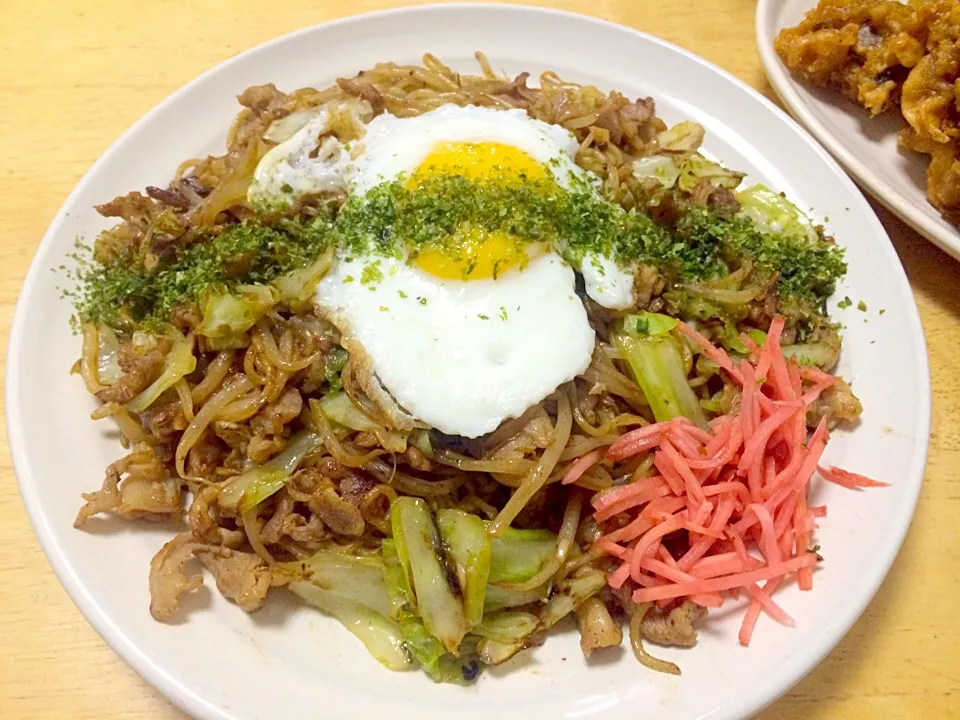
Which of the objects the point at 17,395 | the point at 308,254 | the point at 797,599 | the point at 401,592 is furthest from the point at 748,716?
the point at 17,395

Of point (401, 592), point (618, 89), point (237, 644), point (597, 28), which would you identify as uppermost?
point (597, 28)

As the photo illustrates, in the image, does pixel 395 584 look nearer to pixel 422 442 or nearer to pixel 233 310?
pixel 422 442

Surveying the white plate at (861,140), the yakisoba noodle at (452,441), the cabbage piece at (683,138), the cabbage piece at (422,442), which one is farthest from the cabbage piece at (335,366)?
the white plate at (861,140)

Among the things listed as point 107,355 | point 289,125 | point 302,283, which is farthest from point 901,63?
point 107,355

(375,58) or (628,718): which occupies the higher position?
(375,58)

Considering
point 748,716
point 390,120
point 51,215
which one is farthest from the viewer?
point 51,215

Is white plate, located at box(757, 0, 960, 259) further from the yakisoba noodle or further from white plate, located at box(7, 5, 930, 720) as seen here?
the yakisoba noodle

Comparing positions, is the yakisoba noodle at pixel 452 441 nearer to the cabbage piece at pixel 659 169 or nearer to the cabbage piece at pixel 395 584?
the cabbage piece at pixel 395 584

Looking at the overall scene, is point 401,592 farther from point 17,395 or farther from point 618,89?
point 618,89
